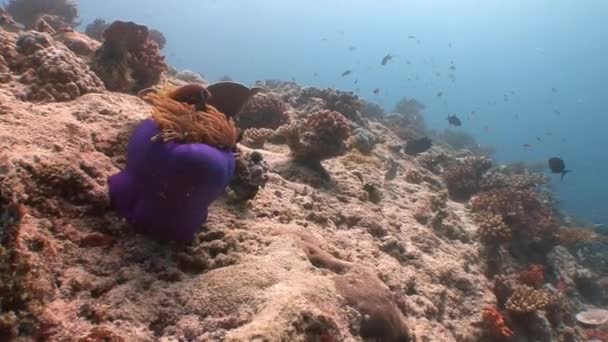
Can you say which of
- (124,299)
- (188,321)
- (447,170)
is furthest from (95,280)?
(447,170)

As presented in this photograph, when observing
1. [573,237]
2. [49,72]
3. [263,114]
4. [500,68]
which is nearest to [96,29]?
[263,114]

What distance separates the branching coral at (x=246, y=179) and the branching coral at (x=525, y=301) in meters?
4.24

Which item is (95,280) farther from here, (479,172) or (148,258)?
(479,172)

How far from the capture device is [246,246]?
373 cm

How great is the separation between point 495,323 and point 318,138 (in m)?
3.65

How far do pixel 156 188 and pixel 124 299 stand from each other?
2.92 feet

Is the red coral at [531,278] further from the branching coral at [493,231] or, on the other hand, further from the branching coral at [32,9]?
the branching coral at [32,9]

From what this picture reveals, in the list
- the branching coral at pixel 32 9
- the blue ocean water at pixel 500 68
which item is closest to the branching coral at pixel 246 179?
the branching coral at pixel 32 9

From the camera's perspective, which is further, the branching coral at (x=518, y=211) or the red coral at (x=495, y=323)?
the branching coral at (x=518, y=211)

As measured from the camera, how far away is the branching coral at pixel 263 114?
962 cm

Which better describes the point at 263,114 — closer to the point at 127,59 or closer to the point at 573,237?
the point at 127,59

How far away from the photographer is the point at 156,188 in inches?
131

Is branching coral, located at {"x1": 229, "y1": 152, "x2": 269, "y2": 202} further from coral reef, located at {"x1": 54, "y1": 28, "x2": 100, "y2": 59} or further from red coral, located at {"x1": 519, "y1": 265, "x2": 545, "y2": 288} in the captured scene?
red coral, located at {"x1": 519, "y1": 265, "x2": 545, "y2": 288}

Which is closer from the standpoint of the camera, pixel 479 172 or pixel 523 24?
Result: pixel 479 172
